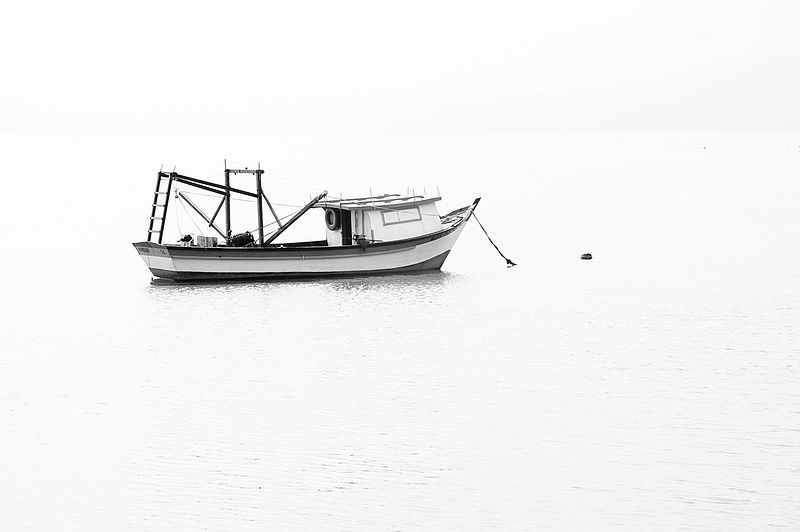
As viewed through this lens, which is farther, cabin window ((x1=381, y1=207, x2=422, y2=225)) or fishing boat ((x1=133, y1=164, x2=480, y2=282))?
cabin window ((x1=381, y1=207, x2=422, y2=225))

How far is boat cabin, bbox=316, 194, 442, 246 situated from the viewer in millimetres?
39875

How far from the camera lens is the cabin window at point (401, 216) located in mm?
40062

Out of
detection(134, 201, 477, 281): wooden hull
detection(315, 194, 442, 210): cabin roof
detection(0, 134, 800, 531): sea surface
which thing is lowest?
detection(0, 134, 800, 531): sea surface

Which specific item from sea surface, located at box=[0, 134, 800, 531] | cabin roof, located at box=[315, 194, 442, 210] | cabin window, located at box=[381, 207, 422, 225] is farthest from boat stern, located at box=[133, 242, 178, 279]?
cabin window, located at box=[381, 207, 422, 225]

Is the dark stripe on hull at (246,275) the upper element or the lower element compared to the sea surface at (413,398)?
upper

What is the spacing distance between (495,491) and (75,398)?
420 inches

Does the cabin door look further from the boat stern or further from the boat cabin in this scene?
the boat stern

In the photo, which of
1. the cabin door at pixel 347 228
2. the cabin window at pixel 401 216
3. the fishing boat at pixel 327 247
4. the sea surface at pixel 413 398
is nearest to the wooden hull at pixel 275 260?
the fishing boat at pixel 327 247

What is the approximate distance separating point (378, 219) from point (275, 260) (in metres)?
4.14

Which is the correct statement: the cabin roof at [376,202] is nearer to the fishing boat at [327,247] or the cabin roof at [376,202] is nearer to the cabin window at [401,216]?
the fishing boat at [327,247]

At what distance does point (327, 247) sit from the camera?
3862 centimetres

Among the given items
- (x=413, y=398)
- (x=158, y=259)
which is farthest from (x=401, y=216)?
(x=413, y=398)

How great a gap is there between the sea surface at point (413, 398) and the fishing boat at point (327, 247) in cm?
84

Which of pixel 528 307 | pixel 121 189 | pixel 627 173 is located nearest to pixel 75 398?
pixel 528 307
